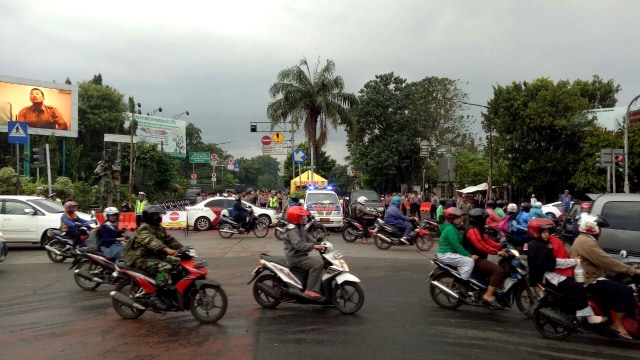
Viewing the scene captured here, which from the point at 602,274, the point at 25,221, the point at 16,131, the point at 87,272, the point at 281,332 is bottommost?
the point at 281,332

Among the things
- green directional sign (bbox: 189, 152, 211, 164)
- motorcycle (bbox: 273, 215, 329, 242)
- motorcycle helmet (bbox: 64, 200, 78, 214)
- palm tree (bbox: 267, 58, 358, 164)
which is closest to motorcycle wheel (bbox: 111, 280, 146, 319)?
motorcycle helmet (bbox: 64, 200, 78, 214)


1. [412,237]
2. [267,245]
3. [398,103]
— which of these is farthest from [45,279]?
[398,103]

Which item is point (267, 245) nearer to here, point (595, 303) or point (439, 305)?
point (439, 305)

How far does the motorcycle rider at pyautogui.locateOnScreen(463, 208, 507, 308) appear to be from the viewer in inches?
291

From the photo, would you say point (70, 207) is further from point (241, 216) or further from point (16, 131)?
point (16, 131)

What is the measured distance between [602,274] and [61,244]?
463 inches

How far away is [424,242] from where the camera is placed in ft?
53.0

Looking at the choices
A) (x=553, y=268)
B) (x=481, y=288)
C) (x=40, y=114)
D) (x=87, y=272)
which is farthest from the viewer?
(x=40, y=114)

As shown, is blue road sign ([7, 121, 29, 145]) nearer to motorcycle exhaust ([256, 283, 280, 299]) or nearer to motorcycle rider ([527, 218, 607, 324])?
motorcycle exhaust ([256, 283, 280, 299])

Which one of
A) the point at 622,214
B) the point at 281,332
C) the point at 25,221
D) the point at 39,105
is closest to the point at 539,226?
the point at 281,332

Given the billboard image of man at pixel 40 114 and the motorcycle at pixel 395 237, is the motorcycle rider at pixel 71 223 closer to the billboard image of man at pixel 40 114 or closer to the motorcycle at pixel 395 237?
the motorcycle at pixel 395 237

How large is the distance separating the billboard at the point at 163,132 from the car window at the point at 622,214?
53.2m

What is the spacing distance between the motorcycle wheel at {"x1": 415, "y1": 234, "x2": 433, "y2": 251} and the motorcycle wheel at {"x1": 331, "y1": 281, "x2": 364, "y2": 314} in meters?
8.68

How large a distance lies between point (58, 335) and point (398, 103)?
38399 mm
